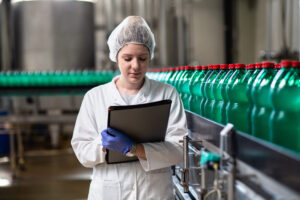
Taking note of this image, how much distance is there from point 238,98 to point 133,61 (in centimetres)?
40

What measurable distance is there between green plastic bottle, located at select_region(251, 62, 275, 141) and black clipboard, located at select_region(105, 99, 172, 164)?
13.6 inches

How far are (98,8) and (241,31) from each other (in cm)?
311

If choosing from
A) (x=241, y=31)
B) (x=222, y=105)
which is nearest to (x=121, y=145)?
(x=222, y=105)

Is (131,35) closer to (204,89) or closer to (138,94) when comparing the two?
(138,94)

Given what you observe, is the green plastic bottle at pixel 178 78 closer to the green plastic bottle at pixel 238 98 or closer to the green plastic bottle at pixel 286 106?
the green plastic bottle at pixel 238 98

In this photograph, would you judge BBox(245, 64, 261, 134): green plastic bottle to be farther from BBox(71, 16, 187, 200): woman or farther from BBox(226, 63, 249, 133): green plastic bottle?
BBox(71, 16, 187, 200): woman

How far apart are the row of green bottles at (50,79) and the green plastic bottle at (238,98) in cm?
364

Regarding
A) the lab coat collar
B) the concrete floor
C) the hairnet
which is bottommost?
the concrete floor

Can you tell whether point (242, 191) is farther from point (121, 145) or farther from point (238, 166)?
point (121, 145)

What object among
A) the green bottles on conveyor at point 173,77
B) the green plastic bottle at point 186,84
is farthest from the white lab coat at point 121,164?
the green bottles on conveyor at point 173,77

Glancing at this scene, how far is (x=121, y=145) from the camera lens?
1.49 metres

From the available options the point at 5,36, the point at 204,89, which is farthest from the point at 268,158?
the point at 5,36

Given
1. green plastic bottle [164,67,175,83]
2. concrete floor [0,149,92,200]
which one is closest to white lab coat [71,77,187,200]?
green plastic bottle [164,67,175,83]

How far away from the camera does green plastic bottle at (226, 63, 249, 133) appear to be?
4.79 feet
